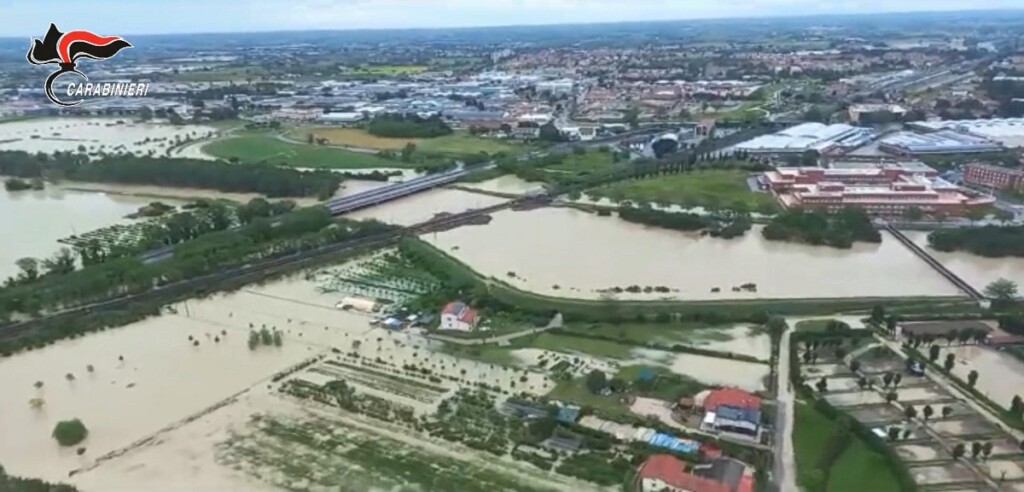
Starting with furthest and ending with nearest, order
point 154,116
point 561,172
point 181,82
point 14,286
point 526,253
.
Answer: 1. point 181,82
2. point 154,116
3. point 561,172
4. point 526,253
5. point 14,286

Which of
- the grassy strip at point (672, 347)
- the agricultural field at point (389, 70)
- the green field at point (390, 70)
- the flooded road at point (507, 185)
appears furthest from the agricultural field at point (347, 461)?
the green field at point (390, 70)

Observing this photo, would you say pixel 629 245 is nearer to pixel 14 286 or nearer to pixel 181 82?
pixel 14 286

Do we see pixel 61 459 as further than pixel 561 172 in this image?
No

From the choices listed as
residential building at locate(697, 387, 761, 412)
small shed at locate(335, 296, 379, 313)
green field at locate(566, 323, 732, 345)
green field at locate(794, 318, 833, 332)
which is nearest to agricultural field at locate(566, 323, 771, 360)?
green field at locate(566, 323, 732, 345)

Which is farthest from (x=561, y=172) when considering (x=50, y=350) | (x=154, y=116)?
(x=154, y=116)

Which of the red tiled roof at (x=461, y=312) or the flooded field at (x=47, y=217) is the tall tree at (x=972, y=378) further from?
the flooded field at (x=47, y=217)

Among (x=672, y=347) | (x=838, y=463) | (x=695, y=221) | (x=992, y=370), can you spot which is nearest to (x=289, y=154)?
(x=695, y=221)

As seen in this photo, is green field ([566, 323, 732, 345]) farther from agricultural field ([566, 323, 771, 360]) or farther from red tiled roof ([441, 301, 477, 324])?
red tiled roof ([441, 301, 477, 324])

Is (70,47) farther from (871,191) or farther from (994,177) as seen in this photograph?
(994,177)
